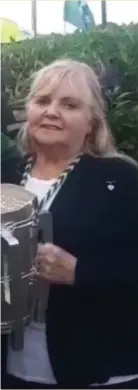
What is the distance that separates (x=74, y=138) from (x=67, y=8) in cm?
86

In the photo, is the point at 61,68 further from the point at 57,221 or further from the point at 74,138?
the point at 57,221

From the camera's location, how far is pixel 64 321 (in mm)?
1444

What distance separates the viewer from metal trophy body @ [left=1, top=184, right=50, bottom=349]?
1.17 m

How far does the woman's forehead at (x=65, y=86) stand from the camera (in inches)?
56.4

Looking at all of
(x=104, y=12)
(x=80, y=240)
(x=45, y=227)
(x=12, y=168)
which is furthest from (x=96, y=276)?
(x=104, y=12)

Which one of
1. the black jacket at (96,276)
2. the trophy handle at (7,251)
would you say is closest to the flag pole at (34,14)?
the black jacket at (96,276)

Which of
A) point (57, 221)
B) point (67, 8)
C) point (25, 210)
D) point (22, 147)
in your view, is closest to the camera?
point (25, 210)

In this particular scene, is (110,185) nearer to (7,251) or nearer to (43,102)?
(43,102)

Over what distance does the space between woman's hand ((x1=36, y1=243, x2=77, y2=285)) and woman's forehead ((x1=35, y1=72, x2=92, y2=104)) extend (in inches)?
12.4

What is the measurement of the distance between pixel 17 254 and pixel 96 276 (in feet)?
0.92

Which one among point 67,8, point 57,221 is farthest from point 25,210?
point 67,8

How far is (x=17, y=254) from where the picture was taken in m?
1.18

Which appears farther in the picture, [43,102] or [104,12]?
[104,12]

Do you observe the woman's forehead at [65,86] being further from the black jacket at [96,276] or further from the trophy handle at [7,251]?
the trophy handle at [7,251]
